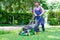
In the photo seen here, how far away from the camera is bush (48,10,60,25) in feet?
54.4

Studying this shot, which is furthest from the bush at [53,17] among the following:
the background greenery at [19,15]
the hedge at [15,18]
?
the hedge at [15,18]

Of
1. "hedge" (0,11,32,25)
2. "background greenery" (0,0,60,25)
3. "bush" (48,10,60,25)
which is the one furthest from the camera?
"hedge" (0,11,32,25)

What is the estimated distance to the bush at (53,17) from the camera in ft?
54.4

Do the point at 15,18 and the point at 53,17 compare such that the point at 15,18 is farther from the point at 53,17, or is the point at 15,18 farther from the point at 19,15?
the point at 53,17

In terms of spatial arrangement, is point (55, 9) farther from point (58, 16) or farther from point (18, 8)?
point (18, 8)

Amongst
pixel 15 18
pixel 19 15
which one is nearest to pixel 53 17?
pixel 19 15

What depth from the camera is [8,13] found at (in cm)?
1706

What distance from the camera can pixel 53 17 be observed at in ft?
56.9

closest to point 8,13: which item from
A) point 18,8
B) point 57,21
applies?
point 18,8

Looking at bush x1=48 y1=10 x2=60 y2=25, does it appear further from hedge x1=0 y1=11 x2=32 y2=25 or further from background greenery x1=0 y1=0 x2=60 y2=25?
hedge x1=0 y1=11 x2=32 y2=25

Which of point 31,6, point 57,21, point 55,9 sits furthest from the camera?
point 55,9

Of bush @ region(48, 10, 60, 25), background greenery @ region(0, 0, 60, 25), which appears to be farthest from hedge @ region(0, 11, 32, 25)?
bush @ region(48, 10, 60, 25)

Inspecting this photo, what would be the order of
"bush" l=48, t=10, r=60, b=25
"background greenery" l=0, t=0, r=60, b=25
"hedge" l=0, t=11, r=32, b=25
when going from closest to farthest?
"background greenery" l=0, t=0, r=60, b=25 < "bush" l=48, t=10, r=60, b=25 < "hedge" l=0, t=11, r=32, b=25

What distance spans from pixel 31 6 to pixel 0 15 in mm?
3311
